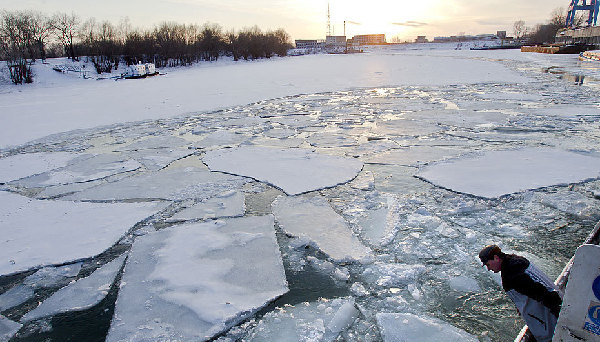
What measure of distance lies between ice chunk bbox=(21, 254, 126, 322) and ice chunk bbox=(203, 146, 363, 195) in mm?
2002

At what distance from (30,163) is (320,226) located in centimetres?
488

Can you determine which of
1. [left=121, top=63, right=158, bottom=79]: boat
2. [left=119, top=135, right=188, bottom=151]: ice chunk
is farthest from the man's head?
[left=121, top=63, right=158, bottom=79]: boat

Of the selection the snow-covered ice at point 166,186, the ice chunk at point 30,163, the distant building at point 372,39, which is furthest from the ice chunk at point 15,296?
the distant building at point 372,39

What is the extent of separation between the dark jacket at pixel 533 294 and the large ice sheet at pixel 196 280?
4.43 ft

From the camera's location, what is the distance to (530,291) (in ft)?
4.92

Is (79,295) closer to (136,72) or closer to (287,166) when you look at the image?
(287,166)

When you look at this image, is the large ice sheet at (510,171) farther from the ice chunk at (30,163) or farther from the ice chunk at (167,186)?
the ice chunk at (30,163)

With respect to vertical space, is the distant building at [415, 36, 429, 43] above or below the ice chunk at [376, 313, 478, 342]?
above

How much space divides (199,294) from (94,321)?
24.6 inches

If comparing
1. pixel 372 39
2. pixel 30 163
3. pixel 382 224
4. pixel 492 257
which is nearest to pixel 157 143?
pixel 30 163

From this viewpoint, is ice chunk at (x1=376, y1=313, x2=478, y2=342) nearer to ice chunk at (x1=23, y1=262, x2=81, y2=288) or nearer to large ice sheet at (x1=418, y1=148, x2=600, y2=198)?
large ice sheet at (x1=418, y1=148, x2=600, y2=198)

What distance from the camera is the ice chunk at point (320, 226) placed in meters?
2.81

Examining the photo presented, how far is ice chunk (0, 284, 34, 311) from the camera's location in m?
2.35

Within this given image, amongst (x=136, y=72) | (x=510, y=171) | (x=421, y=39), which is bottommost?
(x=510, y=171)
